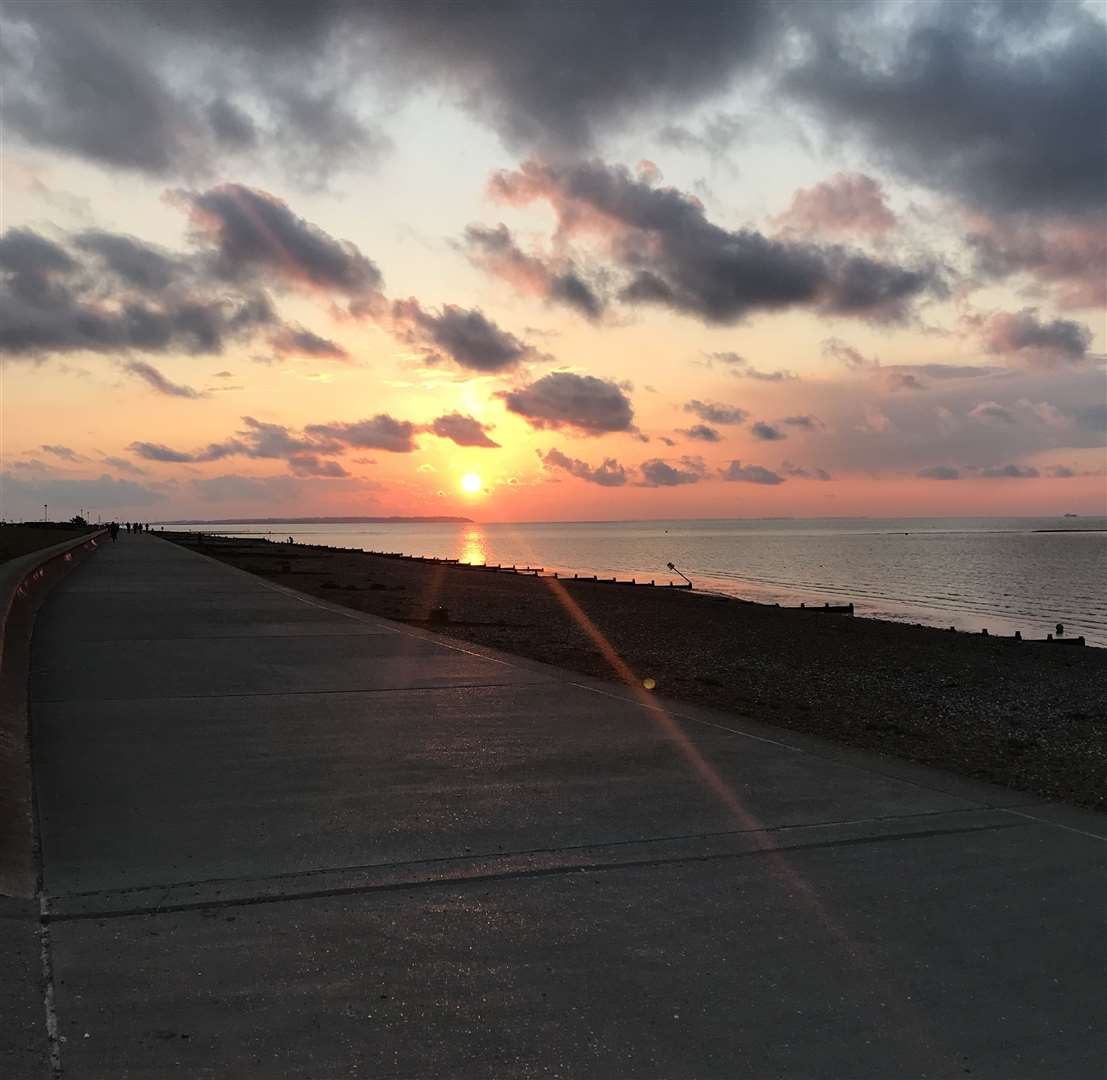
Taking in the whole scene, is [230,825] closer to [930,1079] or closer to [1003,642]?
[930,1079]

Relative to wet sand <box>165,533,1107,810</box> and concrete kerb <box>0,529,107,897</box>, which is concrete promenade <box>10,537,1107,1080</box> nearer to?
concrete kerb <box>0,529,107,897</box>

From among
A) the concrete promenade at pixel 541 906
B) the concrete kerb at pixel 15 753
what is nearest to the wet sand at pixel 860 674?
the concrete promenade at pixel 541 906

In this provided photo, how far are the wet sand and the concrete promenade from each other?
2.10 metres

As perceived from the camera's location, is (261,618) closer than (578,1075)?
No

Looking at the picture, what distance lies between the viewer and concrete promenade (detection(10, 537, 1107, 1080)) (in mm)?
3189

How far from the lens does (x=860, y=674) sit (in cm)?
1467

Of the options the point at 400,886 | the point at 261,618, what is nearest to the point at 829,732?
the point at 400,886

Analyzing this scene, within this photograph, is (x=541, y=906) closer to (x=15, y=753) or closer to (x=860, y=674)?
(x=15, y=753)

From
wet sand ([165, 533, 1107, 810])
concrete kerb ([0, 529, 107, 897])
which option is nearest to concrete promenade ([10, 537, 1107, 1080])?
concrete kerb ([0, 529, 107, 897])

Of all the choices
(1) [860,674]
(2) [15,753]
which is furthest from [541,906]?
(1) [860,674]

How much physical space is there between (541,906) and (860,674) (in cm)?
1132

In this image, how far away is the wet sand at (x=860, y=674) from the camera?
8.62 metres

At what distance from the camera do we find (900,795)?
6.11m

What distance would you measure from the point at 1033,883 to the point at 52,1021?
402 cm
